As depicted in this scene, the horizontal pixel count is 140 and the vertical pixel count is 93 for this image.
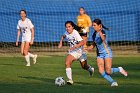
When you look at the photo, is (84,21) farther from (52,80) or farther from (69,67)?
(69,67)

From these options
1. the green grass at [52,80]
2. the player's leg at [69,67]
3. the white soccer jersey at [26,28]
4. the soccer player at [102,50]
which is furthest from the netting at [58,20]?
the soccer player at [102,50]

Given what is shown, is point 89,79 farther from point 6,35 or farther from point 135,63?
point 6,35

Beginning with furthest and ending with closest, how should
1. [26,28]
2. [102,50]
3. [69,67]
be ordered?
[26,28] → [69,67] → [102,50]

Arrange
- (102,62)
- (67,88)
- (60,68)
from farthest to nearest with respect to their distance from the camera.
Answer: (60,68) < (102,62) < (67,88)

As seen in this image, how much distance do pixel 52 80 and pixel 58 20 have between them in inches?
474

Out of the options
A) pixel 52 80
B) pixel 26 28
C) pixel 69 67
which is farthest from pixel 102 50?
pixel 26 28

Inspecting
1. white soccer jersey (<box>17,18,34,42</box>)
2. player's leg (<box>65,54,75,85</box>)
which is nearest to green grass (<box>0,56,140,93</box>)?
player's leg (<box>65,54,75,85</box>)

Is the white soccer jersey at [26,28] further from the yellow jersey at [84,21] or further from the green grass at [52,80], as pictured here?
the yellow jersey at [84,21]

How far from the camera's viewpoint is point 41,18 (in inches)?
1025

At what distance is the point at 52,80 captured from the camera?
14.3 meters

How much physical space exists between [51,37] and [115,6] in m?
3.74

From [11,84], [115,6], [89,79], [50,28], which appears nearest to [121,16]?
[115,6]

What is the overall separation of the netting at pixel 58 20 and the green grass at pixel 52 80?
5936 mm

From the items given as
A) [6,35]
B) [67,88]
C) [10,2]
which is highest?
[10,2]
